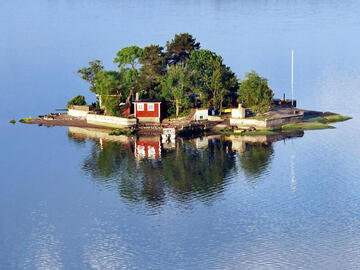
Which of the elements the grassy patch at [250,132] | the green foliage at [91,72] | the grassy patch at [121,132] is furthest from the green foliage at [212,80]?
the green foliage at [91,72]

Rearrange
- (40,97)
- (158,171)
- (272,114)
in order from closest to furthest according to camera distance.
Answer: (158,171) < (272,114) < (40,97)

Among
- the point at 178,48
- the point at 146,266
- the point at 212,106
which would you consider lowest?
the point at 146,266

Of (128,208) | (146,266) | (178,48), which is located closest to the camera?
(146,266)

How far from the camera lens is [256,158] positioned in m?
99.0

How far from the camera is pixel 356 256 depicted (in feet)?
218

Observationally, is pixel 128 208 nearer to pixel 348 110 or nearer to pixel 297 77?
pixel 348 110

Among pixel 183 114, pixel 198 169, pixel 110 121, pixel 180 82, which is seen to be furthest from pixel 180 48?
pixel 198 169

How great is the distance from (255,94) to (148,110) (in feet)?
57.3

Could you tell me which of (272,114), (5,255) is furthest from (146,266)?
(272,114)

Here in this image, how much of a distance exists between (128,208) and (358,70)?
11072 cm

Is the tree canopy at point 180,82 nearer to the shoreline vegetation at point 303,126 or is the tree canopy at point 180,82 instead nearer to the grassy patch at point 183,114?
the grassy patch at point 183,114

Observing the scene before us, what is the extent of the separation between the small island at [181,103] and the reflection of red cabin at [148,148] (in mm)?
2391

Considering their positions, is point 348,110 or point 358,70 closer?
point 348,110

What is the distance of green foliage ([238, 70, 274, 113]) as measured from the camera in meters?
116
